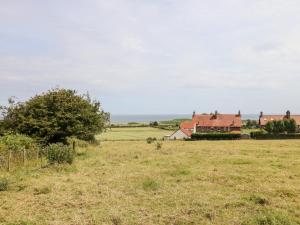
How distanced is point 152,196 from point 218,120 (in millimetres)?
91371

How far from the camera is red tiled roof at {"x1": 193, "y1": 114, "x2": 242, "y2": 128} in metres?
103

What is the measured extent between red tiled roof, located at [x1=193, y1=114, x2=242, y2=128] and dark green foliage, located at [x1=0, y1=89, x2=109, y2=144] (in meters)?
71.3

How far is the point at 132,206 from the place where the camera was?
1337 centimetres

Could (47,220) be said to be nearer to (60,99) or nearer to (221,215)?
(221,215)

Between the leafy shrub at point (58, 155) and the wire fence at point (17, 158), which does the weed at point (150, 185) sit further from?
the leafy shrub at point (58, 155)

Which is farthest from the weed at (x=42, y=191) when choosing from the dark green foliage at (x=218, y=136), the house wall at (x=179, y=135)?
the house wall at (x=179, y=135)

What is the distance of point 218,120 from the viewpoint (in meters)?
105

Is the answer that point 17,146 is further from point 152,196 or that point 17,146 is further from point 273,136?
point 273,136

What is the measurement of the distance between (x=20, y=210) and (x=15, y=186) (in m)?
4.74

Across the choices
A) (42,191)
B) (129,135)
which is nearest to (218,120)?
(129,135)

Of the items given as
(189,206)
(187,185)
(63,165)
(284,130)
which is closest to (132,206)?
(189,206)

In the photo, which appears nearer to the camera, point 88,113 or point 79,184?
point 79,184

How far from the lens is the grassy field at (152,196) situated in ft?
38.6

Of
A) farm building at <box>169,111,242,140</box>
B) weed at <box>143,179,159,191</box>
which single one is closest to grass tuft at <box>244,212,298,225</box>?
weed at <box>143,179,159,191</box>
